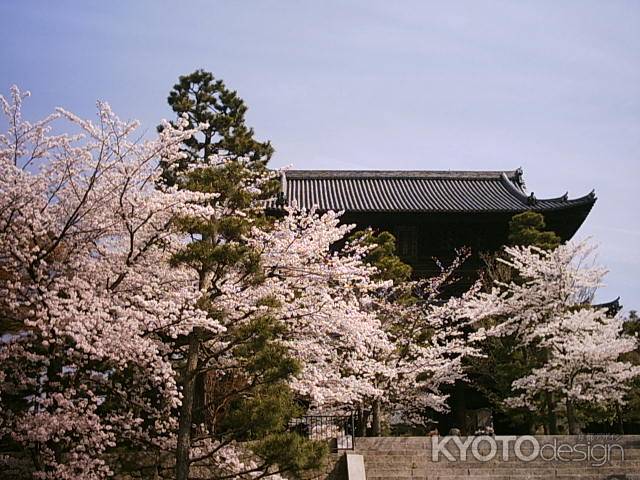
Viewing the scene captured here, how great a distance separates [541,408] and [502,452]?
187 inches

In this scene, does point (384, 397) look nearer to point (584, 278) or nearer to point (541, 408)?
point (541, 408)

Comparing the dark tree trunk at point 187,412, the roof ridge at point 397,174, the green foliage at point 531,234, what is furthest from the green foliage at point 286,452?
the roof ridge at point 397,174

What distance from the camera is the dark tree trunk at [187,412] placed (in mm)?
9891

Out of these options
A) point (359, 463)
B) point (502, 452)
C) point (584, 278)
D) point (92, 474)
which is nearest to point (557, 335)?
point (584, 278)

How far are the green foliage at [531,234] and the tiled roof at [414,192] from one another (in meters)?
5.27

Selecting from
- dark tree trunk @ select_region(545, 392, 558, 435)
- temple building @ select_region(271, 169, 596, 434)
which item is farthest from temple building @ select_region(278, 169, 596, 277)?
dark tree trunk @ select_region(545, 392, 558, 435)

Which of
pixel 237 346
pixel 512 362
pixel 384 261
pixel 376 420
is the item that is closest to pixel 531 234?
pixel 512 362

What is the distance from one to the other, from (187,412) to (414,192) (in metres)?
22.2

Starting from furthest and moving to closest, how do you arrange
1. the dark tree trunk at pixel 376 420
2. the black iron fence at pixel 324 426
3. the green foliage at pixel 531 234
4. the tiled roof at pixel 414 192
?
the tiled roof at pixel 414 192 → the green foliage at pixel 531 234 → the dark tree trunk at pixel 376 420 → the black iron fence at pixel 324 426

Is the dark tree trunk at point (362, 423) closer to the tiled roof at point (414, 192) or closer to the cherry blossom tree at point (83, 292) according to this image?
the cherry blossom tree at point (83, 292)

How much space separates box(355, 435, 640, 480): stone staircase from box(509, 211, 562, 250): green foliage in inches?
269

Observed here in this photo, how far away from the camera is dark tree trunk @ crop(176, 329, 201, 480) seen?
989 cm

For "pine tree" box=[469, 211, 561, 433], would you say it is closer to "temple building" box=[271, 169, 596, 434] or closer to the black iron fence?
"temple building" box=[271, 169, 596, 434]

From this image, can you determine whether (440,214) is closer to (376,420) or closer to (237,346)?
(376,420)
